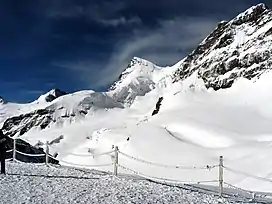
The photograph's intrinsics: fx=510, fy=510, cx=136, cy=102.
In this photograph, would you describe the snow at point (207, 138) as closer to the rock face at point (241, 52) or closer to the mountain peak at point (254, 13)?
the rock face at point (241, 52)

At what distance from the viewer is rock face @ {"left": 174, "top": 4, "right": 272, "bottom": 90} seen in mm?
154562

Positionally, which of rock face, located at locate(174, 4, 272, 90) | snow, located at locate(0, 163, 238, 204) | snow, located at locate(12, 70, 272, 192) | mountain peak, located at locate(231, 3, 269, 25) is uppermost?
mountain peak, located at locate(231, 3, 269, 25)

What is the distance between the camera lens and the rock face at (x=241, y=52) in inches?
6085

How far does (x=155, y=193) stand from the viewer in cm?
1611

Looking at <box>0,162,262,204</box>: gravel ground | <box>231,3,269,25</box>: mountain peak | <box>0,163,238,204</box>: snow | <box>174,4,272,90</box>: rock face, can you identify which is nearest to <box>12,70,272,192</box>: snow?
<box>174,4,272,90</box>: rock face

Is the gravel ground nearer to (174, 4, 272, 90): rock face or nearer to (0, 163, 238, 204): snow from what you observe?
(0, 163, 238, 204): snow

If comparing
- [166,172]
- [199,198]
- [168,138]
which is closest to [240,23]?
[168,138]

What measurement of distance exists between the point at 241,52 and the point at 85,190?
158 meters

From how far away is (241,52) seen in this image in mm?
167875

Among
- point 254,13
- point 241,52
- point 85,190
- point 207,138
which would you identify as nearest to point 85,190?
point 85,190

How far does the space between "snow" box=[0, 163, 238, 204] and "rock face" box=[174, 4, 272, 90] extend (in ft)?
445

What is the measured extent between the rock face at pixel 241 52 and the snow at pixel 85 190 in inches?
5335

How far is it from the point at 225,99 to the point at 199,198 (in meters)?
133

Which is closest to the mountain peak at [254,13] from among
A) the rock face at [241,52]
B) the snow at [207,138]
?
the rock face at [241,52]
